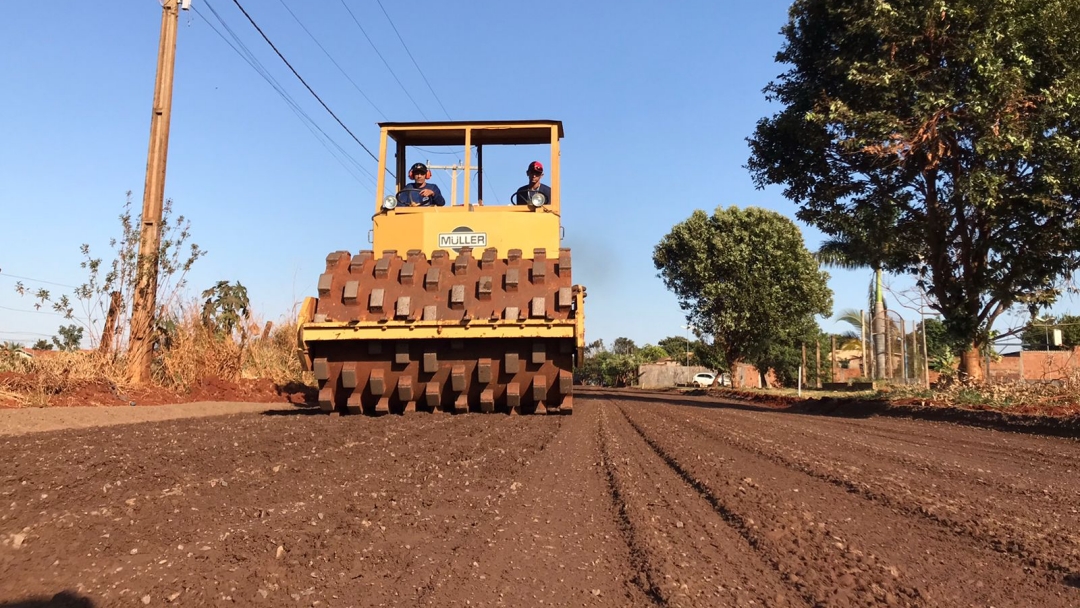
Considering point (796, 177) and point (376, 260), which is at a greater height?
point (796, 177)

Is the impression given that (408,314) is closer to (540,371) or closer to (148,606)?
(540,371)

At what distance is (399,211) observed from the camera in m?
9.31

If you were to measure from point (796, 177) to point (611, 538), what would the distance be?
41.3 ft

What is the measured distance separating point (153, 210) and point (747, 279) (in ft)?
78.8

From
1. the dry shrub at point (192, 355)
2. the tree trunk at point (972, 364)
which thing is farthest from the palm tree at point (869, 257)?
the dry shrub at point (192, 355)

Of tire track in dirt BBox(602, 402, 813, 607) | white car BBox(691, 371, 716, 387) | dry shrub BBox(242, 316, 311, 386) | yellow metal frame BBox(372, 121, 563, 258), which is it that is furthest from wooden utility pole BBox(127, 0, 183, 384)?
white car BBox(691, 371, 716, 387)

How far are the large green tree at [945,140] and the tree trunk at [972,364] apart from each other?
0.12 ft

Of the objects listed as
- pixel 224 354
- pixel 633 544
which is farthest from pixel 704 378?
pixel 633 544

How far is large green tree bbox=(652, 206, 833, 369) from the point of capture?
101ft

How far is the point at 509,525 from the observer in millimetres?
3270

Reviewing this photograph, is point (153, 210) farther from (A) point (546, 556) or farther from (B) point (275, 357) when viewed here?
(A) point (546, 556)

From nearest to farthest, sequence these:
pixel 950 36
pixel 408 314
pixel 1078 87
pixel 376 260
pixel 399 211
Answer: pixel 408 314 → pixel 376 260 → pixel 399 211 → pixel 1078 87 → pixel 950 36

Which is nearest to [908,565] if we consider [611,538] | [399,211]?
[611,538]

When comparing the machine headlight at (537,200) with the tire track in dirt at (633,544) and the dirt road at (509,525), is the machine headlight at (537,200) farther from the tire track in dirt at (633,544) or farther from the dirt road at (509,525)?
the tire track in dirt at (633,544)
